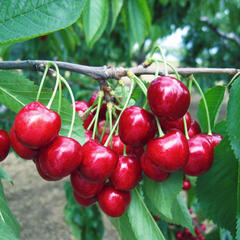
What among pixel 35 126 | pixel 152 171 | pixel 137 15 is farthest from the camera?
pixel 137 15

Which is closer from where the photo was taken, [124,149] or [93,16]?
[124,149]

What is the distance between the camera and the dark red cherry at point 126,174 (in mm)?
Result: 736

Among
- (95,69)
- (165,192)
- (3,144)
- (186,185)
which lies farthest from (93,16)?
(186,185)

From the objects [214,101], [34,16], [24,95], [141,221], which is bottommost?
[141,221]

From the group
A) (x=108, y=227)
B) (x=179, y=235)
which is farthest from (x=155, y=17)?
(x=108, y=227)

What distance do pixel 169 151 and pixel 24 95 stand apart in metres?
0.41

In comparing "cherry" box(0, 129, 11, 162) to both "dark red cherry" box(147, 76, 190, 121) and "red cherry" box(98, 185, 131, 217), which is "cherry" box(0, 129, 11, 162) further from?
"dark red cherry" box(147, 76, 190, 121)

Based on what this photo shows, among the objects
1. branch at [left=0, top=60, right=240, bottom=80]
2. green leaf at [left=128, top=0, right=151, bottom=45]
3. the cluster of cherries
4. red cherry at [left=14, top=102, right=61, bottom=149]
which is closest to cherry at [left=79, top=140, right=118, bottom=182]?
the cluster of cherries

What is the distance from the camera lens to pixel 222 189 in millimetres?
812

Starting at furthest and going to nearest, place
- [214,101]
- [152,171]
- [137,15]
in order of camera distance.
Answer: [137,15], [214,101], [152,171]

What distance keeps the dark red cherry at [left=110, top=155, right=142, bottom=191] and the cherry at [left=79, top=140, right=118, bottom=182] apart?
1.6 inches

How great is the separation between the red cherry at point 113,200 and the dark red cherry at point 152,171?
4.1 inches

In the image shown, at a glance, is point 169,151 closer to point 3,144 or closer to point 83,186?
point 83,186

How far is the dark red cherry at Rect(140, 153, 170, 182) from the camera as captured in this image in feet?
2.34
